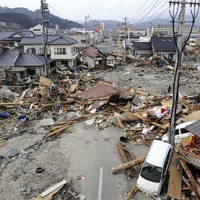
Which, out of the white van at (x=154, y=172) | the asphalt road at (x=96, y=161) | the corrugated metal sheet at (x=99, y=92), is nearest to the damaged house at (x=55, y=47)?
the corrugated metal sheet at (x=99, y=92)

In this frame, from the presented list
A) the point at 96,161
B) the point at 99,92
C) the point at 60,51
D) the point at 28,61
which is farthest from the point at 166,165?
the point at 60,51

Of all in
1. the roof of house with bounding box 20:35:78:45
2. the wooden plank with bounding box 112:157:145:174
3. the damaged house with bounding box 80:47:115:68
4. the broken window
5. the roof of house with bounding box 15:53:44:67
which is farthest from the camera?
the damaged house with bounding box 80:47:115:68

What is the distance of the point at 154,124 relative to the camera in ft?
51.5

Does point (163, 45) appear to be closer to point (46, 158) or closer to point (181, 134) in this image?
point (181, 134)

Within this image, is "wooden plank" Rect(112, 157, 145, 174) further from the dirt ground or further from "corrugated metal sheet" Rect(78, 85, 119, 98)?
"corrugated metal sheet" Rect(78, 85, 119, 98)

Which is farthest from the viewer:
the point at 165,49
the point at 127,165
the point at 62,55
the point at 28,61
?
the point at 165,49

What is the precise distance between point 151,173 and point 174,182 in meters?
1.00

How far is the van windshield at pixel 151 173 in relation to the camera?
9453 millimetres

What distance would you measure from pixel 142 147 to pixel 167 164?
3.63 m

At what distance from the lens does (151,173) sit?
31.4 ft

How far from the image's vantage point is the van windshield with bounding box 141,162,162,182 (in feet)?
31.0

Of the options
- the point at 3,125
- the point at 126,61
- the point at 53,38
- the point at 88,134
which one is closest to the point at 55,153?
the point at 88,134

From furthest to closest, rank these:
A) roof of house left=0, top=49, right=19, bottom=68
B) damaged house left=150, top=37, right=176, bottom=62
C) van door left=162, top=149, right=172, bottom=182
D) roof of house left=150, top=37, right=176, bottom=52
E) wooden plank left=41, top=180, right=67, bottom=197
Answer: roof of house left=150, top=37, right=176, bottom=52, damaged house left=150, top=37, right=176, bottom=62, roof of house left=0, top=49, right=19, bottom=68, van door left=162, top=149, right=172, bottom=182, wooden plank left=41, top=180, right=67, bottom=197

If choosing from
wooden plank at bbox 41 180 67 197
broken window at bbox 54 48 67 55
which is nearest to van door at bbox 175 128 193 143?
wooden plank at bbox 41 180 67 197
